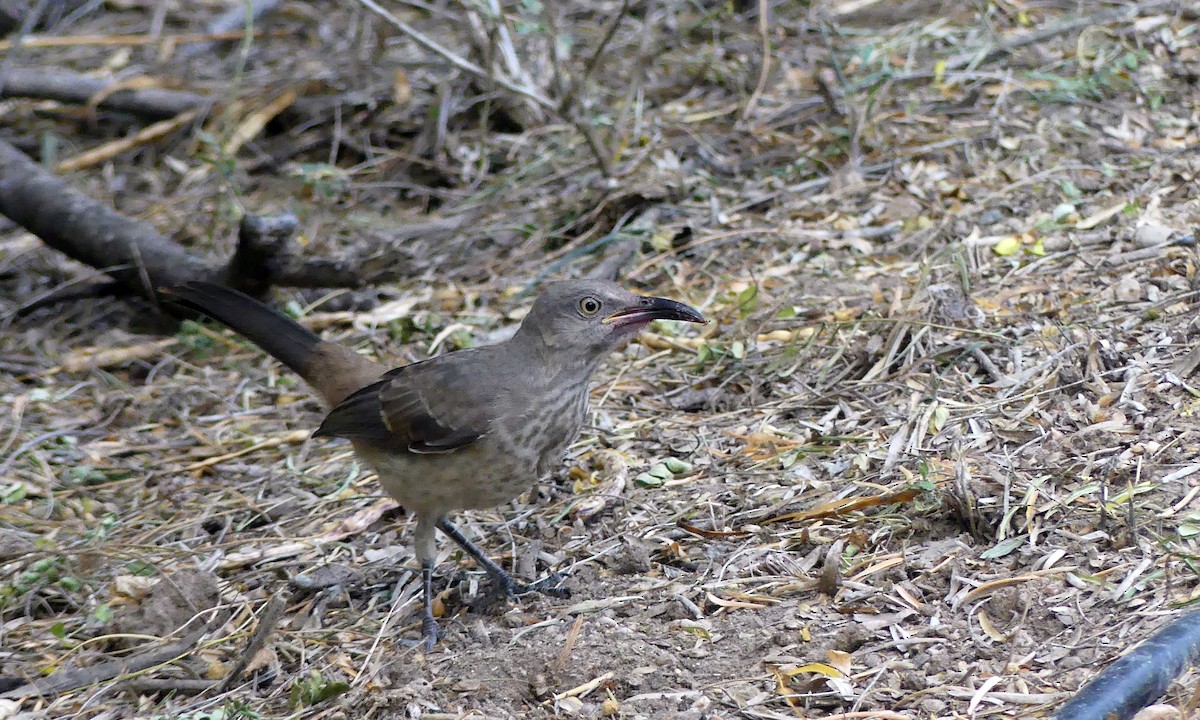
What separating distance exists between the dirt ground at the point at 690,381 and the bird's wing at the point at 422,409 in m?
0.52

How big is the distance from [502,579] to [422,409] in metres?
0.66

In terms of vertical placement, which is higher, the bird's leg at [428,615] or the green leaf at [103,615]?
the green leaf at [103,615]

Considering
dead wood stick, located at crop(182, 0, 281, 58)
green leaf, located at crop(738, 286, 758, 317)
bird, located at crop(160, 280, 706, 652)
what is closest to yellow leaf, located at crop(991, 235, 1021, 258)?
green leaf, located at crop(738, 286, 758, 317)

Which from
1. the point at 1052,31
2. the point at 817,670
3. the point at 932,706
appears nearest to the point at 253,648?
the point at 817,670

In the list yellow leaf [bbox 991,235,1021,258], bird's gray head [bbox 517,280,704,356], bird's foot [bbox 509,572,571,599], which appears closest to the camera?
bird's foot [bbox 509,572,571,599]

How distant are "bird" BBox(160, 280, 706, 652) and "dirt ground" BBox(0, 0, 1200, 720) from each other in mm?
318

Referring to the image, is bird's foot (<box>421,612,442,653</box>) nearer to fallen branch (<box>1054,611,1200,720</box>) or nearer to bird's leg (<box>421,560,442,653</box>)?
bird's leg (<box>421,560,442,653</box>)

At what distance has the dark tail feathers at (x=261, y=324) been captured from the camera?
4840mm

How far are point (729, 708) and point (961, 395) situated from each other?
1.74 meters

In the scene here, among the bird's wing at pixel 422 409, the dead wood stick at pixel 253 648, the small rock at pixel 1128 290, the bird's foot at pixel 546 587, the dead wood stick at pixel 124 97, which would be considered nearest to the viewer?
the dead wood stick at pixel 253 648

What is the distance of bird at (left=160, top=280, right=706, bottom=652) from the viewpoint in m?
4.02

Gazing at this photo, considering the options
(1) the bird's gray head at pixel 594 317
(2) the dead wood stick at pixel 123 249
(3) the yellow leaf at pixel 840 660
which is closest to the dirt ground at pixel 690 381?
(3) the yellow leaf at pixel 840 660

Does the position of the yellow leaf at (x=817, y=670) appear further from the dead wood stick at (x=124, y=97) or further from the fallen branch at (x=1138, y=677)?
the dead wood stick at (x=124, y=97)

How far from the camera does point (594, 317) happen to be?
4195mm
